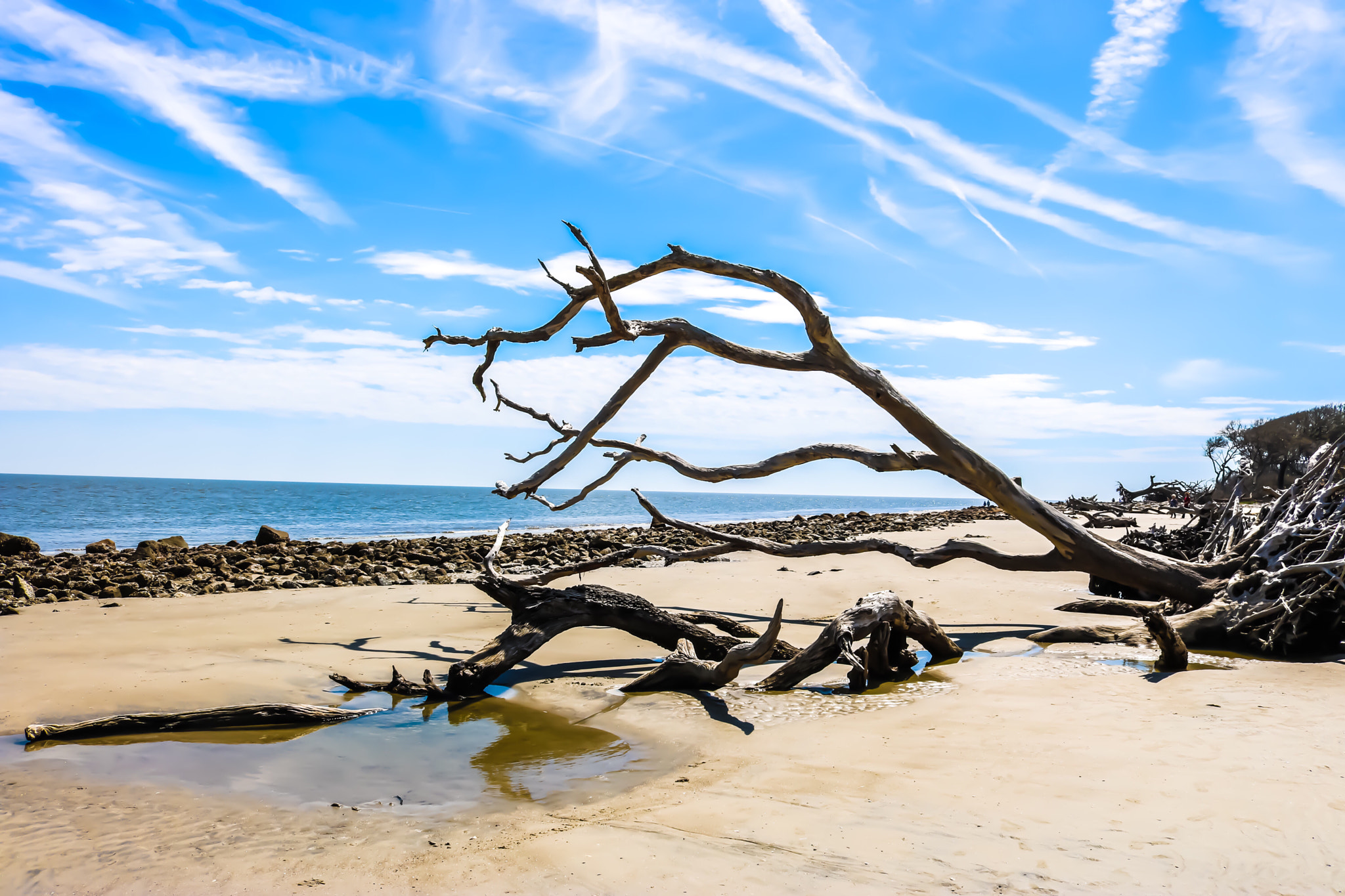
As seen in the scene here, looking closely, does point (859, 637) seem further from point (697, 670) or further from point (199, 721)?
point (199, 721)

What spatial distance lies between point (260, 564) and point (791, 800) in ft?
45.9

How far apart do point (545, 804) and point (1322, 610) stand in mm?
7777

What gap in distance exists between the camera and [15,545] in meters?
17.5

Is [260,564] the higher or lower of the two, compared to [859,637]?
lower

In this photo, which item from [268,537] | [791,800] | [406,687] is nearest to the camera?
[791,800]

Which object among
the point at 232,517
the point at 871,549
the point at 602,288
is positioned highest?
the point at 602,288

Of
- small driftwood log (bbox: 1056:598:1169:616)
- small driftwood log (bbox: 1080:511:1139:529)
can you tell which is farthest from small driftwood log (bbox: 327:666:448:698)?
small driftwood log (bbox: 1080:511:1139:529)

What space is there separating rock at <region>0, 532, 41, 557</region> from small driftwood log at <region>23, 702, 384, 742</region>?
54.3 ft

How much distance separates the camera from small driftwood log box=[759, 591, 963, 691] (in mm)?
5957

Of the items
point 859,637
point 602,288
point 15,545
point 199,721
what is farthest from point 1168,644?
point 15,545

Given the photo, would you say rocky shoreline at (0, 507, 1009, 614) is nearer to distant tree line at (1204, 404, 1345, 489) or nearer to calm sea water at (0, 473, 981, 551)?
calm sea water at (0, 473, 981, 551)

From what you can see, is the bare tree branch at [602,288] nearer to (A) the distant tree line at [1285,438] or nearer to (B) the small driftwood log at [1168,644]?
(B) the small driftwood log at [1168,644]

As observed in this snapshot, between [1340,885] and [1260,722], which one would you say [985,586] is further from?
[1340,885]

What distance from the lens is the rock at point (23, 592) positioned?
983 centimetres
